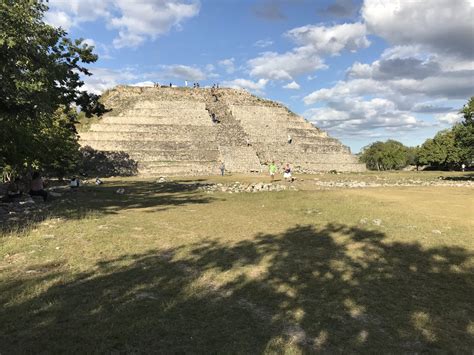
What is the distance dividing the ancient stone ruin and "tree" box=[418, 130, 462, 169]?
1071 inches

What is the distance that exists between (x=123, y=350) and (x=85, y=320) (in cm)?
119

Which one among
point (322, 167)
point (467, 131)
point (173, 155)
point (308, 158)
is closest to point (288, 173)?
point (467, 131)

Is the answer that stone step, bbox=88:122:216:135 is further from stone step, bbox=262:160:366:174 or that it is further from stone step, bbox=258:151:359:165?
stone step, bbox=262:160:366:174

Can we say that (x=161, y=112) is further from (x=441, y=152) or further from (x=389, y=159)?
(x=389, y=159)

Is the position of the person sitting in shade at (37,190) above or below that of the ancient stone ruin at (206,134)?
below

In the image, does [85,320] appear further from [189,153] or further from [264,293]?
[189,153]

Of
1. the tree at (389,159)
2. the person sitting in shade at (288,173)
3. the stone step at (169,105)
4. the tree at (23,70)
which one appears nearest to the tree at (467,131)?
the person sitting in shade at (288,173)

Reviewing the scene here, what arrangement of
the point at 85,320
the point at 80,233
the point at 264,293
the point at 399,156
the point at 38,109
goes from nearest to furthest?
the point at 85,320 < the point at 264,293 < the point at 80,233 < the point at 38,109 < the point at 399,156

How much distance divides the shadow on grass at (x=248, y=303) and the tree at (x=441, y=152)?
83.2 meters

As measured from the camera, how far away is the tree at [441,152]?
83.1 meters

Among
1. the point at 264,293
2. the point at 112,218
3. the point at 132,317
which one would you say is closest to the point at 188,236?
the point at 112,218

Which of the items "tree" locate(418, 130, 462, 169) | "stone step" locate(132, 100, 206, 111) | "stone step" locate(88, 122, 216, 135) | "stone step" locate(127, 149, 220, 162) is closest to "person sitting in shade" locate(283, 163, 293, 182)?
"stone step" locate(127, 149, 220, 162)

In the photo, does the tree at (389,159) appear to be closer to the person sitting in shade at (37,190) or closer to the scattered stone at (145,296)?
the person sitting in shade at (37,190)

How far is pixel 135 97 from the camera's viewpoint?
70.8 meters
